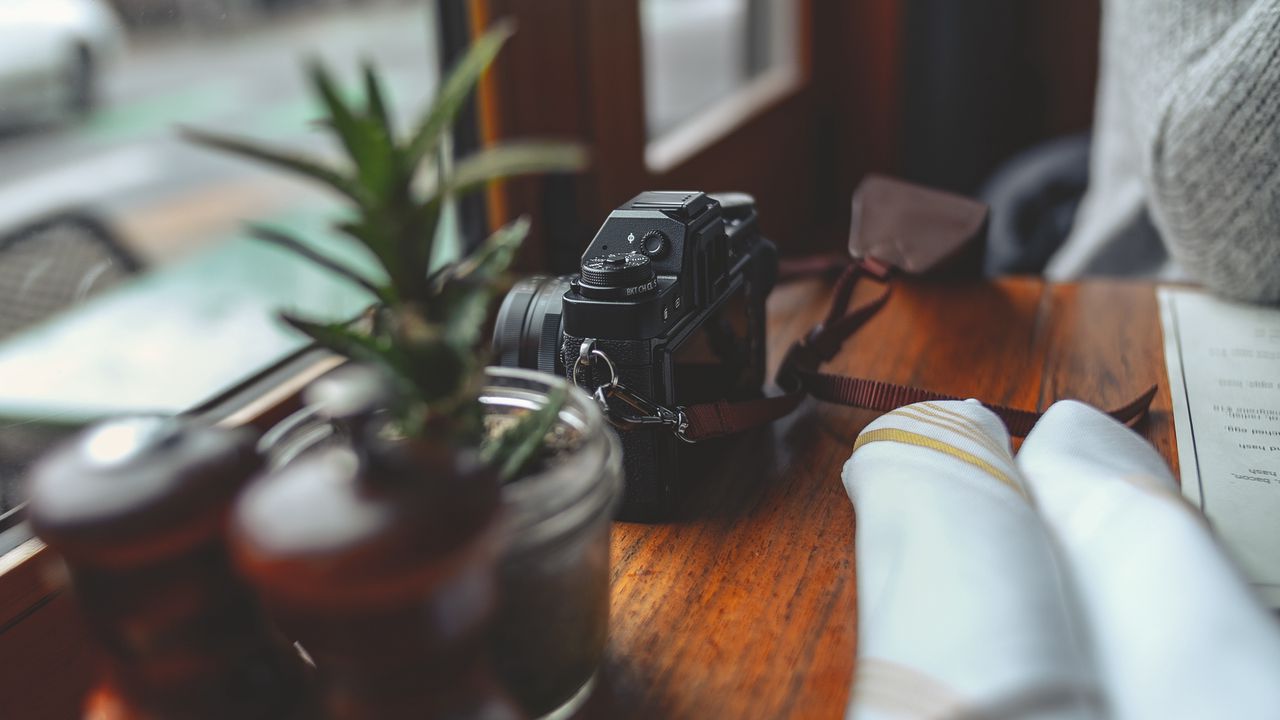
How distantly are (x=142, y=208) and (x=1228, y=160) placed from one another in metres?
1.25

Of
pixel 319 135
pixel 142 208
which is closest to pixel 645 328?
pixel 319 135

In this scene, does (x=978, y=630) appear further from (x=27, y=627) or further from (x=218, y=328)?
(x=218, y=328)

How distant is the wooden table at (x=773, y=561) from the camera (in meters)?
0.40

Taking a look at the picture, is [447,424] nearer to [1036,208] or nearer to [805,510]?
[805,510]

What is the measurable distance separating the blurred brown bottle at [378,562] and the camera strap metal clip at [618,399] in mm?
196

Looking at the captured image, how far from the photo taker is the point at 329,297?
1035 millimetres

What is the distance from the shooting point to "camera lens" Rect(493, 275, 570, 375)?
504mm

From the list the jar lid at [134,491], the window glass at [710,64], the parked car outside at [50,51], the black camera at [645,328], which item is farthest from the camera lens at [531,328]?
the window glass at [710,64]

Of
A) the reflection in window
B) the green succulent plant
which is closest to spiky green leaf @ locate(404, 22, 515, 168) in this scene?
the green succulent plant

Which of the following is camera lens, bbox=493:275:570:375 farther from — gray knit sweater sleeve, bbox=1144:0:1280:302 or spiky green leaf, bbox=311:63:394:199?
gray knit sweater sleeve, bbox=1144:0:1280:302

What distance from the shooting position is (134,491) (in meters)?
0.28

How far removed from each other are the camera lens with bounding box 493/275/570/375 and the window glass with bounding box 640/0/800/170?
66cm

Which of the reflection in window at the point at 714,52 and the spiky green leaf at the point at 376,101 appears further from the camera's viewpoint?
the reflection in window at the point at 714,52

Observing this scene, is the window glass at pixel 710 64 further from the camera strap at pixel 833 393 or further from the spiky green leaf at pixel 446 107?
the spiky green leaf at pixel 446 107
